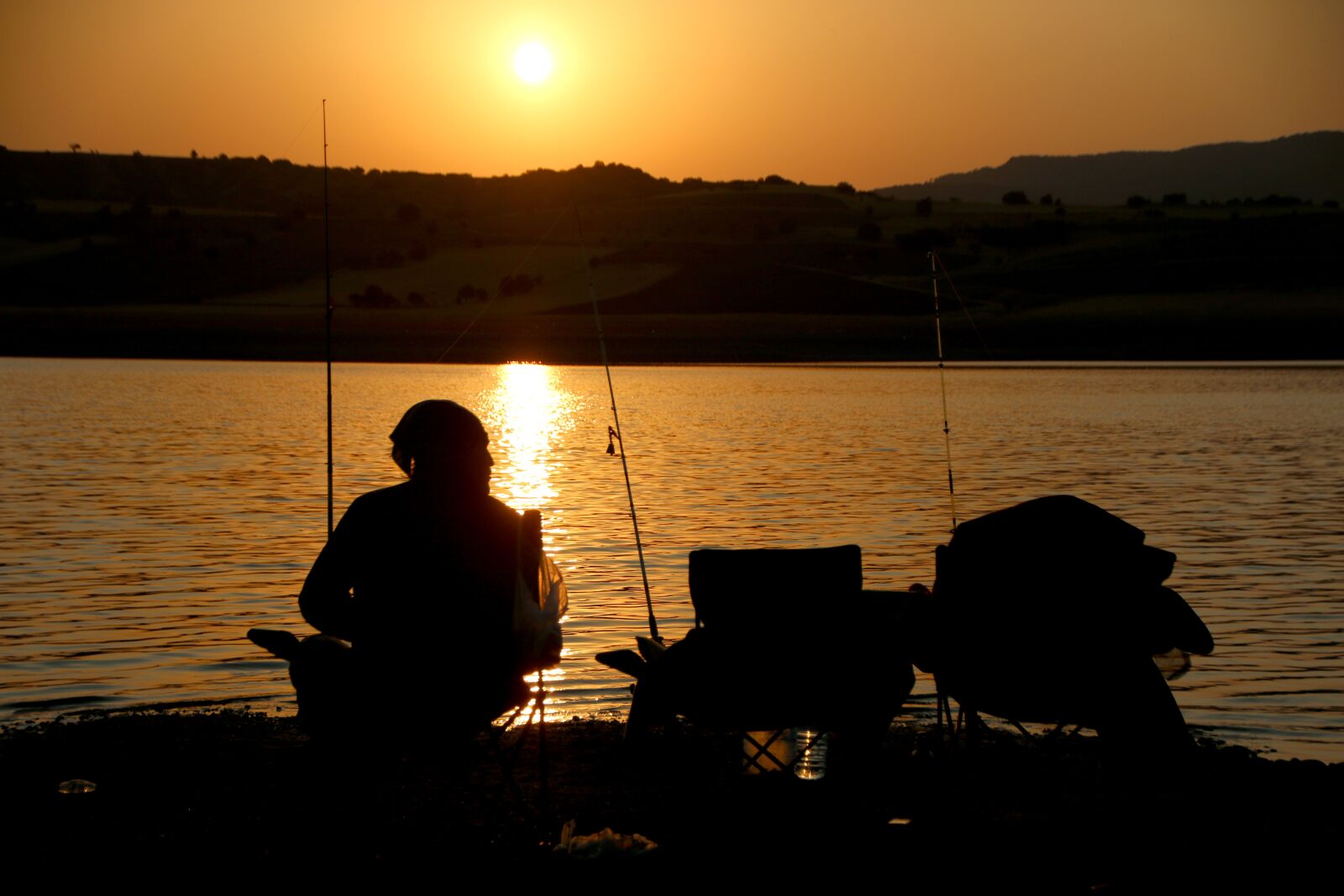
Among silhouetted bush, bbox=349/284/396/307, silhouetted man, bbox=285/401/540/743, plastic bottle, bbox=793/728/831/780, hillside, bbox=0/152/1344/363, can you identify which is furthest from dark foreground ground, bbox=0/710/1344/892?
silhouetted bush, bbox=349/284/396/307

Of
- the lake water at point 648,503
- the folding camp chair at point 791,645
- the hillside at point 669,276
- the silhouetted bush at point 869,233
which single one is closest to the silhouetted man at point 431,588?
the folding camp chair at point 791,645

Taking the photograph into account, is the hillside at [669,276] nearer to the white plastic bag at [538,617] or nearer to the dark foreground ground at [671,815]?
the dark foreground ground at [671,815]

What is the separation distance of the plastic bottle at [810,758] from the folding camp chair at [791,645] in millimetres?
472

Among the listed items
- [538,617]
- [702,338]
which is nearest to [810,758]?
[538,617]

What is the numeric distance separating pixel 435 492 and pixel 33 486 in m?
11.5

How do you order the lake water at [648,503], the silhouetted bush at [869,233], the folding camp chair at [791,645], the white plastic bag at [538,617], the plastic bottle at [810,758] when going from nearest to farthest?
the white plastic bag at [538,617]
the folding camp chair at [791,645]
the plastic bottle at [810,758]
the lake water at [648,503]
the silhouetted bush at [869,233]

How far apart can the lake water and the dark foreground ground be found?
2.08ft

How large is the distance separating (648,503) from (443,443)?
9.37 m

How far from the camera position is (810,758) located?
584cm

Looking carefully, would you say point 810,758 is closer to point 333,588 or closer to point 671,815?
point 671,815

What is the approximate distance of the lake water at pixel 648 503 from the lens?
289 inches

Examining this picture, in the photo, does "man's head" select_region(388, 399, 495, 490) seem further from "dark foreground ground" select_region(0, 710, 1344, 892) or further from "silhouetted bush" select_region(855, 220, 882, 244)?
"silhouetted bush" select_region(855, 220, 882, 244)

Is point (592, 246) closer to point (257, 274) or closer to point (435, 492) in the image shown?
point (257, 274)

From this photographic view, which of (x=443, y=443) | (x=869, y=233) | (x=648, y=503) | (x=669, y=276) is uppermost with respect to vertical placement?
(x=869, y=233)
